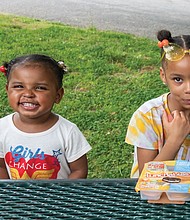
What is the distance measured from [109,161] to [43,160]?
64.6 inches

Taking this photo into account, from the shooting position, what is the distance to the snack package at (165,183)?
1614 mm

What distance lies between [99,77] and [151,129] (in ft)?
11.2

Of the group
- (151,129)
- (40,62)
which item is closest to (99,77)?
(40,62)

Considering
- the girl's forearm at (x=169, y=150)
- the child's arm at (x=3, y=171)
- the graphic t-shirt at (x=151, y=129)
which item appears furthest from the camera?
the child's arm at (x=3, y=171)

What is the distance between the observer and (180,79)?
229 cm

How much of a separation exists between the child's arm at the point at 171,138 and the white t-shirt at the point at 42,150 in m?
0.28

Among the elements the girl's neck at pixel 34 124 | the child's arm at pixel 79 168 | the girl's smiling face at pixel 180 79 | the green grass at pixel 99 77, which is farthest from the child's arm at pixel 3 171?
the green grass at pixel 99 77

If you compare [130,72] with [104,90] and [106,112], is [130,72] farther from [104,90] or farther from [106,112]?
[106,112]

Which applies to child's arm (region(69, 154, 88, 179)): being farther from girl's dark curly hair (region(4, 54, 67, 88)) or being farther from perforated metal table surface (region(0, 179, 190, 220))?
perforated metal table surface (region(0, 179, 190, 220))

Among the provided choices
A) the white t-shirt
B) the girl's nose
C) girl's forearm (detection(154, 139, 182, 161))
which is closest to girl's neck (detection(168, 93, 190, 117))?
girl's forearm (detection(154, 139, 182, 161))

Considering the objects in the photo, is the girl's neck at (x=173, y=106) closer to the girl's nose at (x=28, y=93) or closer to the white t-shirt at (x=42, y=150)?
the white t-shirt at (x=42, y=150)

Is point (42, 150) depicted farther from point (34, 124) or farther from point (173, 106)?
point (173, 106)

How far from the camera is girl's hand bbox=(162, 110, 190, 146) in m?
2.29

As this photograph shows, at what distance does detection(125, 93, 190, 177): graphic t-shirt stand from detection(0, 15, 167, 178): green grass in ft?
4.67
